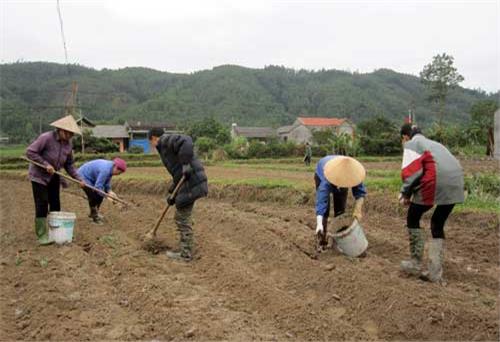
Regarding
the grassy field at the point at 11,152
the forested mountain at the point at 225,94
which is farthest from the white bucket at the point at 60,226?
the forested mountain at the point at 225,94

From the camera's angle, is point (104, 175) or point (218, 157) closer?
point (104, 175)

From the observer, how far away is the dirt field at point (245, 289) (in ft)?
11.3

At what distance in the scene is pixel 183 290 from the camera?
13.7ft

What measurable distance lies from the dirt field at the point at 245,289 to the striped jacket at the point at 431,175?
880mm

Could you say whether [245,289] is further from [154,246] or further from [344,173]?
[154,246]

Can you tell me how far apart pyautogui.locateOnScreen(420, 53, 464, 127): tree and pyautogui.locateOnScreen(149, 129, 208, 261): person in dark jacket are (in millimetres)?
43329

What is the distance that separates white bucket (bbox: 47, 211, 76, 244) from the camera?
5691 mm

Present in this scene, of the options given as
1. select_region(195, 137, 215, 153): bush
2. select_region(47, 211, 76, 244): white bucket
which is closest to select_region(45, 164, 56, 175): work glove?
select_region(47, 211, 76, 244): white bucket

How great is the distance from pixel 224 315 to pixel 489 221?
4777 mm

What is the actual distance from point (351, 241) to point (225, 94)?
9171cm

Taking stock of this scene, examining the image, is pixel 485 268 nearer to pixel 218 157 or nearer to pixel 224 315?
pixel 224 315

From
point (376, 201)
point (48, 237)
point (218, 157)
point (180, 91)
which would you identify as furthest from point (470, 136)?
point (180, 91)

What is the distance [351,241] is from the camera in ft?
16.8

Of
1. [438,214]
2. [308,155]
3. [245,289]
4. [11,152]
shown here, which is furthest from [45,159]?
[11,152]
